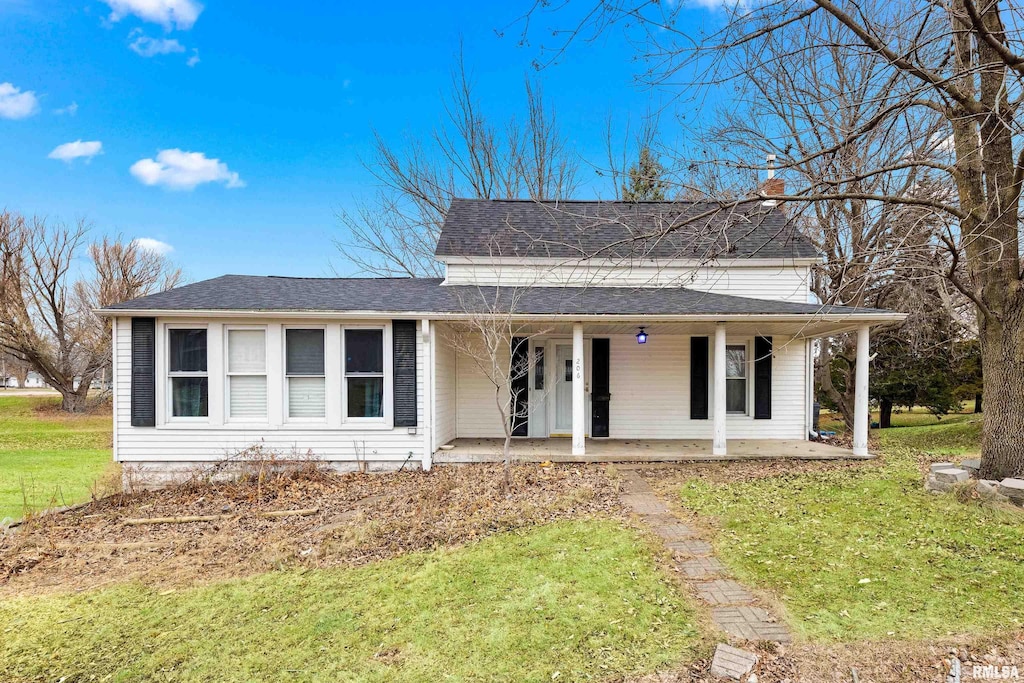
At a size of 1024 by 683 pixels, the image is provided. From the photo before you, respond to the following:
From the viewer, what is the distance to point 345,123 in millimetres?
19469

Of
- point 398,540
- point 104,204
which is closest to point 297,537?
point 398,540

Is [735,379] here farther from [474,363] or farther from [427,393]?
[427,393]

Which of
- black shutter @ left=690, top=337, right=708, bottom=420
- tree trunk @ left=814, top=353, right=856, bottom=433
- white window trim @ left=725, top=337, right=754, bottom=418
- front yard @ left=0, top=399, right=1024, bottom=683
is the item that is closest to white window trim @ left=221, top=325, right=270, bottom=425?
front yard @ left=0, top=399, right=1024, bottom=683

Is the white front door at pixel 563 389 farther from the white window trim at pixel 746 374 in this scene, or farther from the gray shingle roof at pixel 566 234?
the white window trim at pixel 746 374

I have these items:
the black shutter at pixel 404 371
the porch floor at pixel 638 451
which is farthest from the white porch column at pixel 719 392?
the black shutter at pixel 404 371

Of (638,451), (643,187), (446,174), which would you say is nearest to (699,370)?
(638,451)

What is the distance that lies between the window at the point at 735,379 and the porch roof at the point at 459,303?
1311 mm

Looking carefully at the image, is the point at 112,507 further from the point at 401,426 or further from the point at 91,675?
the point at 91,675

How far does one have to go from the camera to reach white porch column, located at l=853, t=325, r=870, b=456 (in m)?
8.82

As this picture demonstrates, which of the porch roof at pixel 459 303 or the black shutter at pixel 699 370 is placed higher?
the porch roof at pixel 459 303

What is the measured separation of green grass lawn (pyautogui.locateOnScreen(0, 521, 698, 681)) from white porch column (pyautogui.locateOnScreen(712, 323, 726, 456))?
4808 mm

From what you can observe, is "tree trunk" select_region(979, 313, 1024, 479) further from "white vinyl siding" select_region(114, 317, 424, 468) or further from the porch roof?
"white vinyl siding" select_region(114, 317, 424, 468)

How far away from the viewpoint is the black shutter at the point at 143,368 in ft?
27.6

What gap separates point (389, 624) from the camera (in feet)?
12.4
